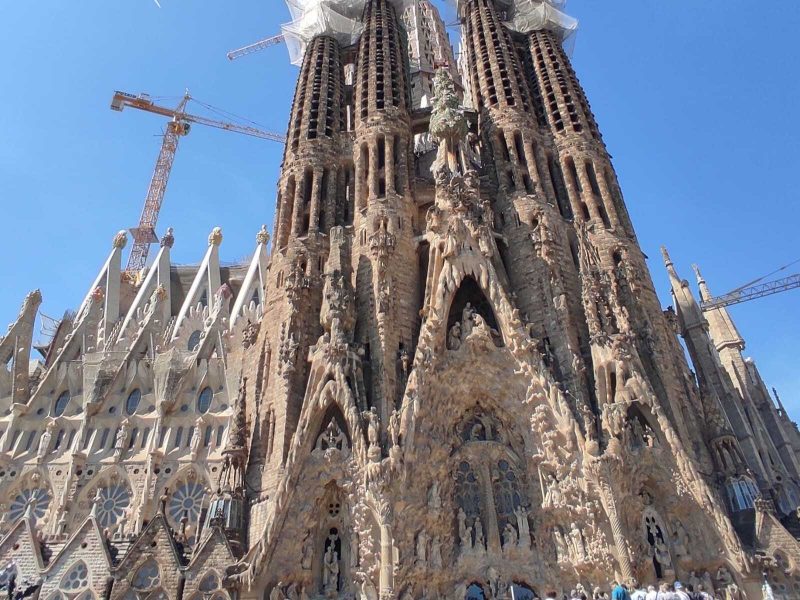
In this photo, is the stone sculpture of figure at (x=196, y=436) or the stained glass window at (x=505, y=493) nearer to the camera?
the stained glass window at (x=505, y=493)

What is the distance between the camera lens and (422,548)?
58.7ft

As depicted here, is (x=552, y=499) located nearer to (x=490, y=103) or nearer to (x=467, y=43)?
(x=490, y=103)

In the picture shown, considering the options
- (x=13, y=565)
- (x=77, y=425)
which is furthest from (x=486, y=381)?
(x=77, y=425)

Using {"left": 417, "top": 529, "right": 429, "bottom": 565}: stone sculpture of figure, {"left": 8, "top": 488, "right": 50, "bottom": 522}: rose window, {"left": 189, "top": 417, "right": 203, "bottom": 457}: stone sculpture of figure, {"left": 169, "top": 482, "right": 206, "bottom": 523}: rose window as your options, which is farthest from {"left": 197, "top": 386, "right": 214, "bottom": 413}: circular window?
{"left": 417, "top": 529, "right": 429, "bottom": 565}: stone sculpture of figure

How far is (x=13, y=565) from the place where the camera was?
17641mm

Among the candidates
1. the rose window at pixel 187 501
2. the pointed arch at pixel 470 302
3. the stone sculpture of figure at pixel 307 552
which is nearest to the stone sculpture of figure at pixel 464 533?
the stone sculpture of figure at pixel 307 552

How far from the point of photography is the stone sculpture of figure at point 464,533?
18609 mm

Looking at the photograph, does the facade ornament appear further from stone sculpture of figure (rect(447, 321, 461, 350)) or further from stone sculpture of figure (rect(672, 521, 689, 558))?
stone sculpture of figure (rect(672, 521, 689, 558))

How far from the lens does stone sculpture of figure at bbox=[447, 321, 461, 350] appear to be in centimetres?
2119

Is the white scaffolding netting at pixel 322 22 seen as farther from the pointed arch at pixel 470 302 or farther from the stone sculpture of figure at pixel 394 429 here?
the stone sculpture of figure at pixel 394 429

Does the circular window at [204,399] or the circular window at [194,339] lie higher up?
the circular window at [194,339]

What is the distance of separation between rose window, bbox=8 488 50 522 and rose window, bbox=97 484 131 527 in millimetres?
2271

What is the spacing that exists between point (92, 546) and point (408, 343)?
→ 11.6 m

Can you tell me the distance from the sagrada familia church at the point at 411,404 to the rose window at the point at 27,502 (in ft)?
0.27
